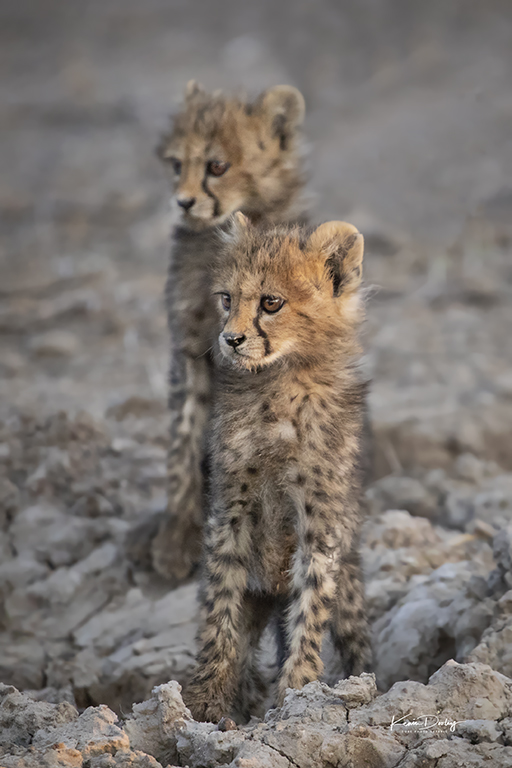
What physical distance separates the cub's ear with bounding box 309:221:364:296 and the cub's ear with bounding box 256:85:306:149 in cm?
130

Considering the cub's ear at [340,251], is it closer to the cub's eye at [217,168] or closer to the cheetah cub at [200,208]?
the cheetah cub at [200,208]

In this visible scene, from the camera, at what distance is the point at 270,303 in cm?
257

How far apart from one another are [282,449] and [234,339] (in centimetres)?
38

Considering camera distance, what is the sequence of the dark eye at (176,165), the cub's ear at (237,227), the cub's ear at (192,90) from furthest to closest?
1. the cub's ear at (192,90)
2. the dark eye at (176,165)
3. the cub's ear at (237,227)

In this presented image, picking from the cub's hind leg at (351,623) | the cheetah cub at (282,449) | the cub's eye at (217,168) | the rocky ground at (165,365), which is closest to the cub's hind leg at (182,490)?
the rocky ground at (165,365)

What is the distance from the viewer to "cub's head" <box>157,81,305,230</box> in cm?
353

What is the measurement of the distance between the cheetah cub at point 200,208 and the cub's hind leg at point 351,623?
103 centimetres

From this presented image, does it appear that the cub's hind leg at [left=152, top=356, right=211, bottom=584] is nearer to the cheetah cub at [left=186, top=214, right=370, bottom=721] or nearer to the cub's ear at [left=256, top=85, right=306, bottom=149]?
the cheetah cub at [left=186, top=214, right=370, bottom=721]

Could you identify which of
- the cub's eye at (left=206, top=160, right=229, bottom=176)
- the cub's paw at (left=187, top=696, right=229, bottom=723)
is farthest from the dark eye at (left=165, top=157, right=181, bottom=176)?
the cub's paw at (left=187, top=696, right=229, bottom=723)

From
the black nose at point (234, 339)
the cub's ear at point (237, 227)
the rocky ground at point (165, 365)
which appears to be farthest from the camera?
the cub's ear at point (237, 227)

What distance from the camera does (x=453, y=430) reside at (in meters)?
5.12

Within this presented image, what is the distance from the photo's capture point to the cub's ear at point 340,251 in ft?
8.65
